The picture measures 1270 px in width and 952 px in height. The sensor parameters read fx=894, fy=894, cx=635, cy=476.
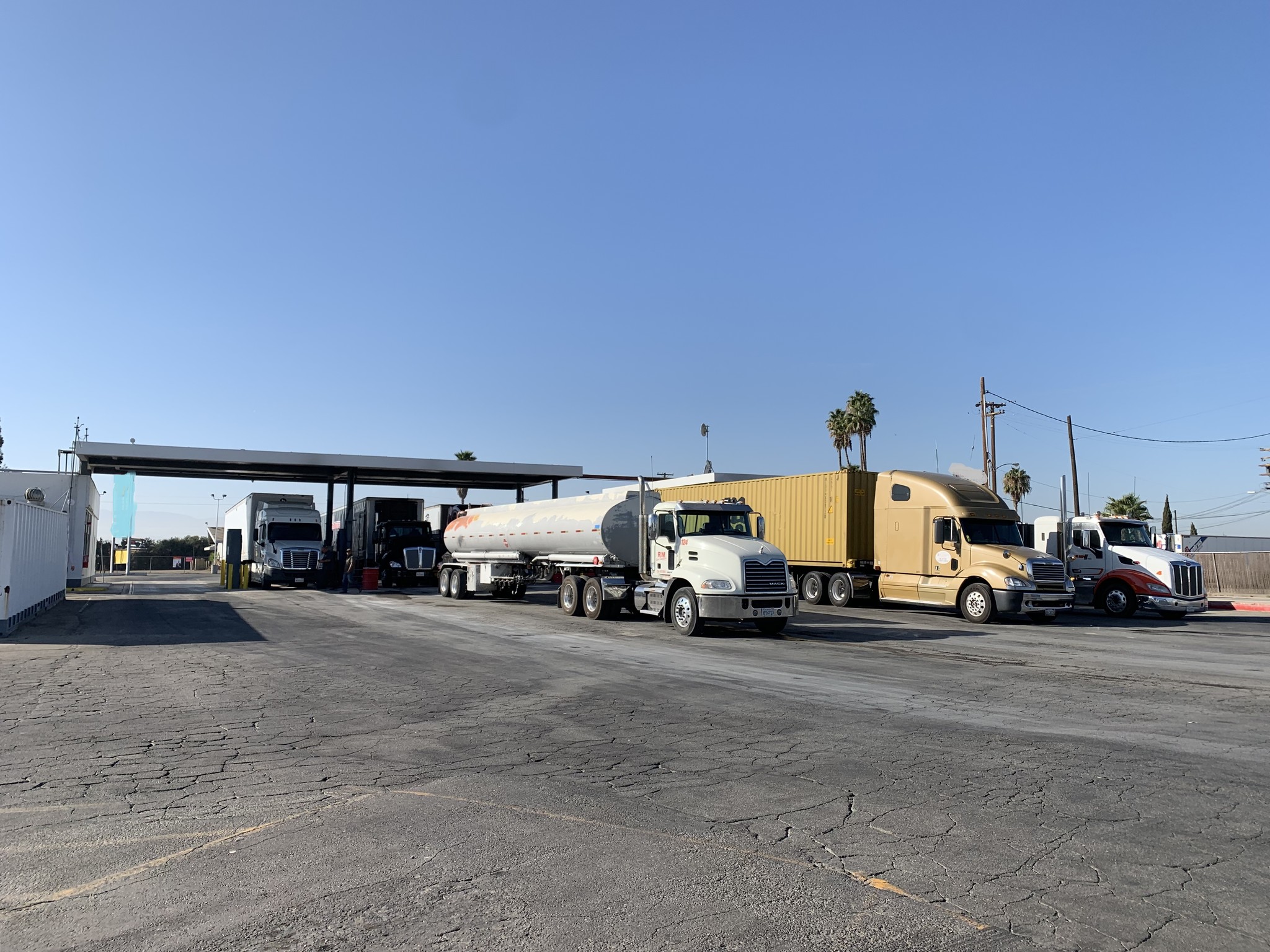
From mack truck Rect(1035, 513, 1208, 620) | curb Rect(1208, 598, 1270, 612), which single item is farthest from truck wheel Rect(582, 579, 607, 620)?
curb Rect(1208, 598, 1270, 612)

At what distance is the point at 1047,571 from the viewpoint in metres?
20.5

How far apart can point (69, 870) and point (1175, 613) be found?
24.9 m

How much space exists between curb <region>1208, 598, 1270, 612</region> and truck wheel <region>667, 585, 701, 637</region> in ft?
60.3

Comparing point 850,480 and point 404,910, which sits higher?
point 850,480

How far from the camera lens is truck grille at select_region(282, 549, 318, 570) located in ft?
117

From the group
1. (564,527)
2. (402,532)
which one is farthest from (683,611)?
(402,532)

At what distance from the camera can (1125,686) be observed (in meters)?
11.2

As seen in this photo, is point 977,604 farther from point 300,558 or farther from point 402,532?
point 300,558

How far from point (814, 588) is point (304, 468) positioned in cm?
2643

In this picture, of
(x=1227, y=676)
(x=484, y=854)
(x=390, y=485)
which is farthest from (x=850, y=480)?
(x=390, y=485)

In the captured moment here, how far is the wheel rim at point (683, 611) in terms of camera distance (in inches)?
698

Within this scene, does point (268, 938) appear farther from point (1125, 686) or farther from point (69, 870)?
point (1125, 686)

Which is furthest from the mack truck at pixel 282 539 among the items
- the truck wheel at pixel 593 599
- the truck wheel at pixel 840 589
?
the truck wheel at pixel 840 589

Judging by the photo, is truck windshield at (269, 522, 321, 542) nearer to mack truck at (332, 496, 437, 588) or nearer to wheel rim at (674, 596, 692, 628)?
mack truck at (332, 496, 437, 588)
